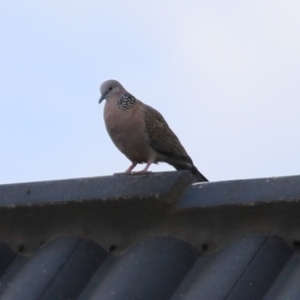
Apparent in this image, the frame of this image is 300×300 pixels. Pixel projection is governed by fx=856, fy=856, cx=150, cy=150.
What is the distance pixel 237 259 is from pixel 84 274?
530 millimetres

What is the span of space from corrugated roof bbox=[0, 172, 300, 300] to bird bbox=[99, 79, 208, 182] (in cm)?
152

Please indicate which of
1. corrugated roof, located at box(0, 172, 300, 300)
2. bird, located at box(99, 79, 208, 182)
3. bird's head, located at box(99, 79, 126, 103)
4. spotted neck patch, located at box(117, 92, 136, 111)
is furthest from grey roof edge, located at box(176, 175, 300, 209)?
bird's head, located at box(99, 79, 126, 103)

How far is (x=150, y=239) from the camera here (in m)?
2.58

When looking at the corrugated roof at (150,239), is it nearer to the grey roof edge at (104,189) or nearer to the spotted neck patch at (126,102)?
the grey roof edge at (104,189)

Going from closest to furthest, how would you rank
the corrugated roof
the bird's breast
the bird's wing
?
the corrugated roof, the bird's breast, the bird's wing

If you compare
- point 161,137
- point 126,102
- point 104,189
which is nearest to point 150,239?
point 104,189

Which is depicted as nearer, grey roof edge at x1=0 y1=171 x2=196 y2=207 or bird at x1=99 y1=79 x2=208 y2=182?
grey roof edge at x1=0 y1=171 x2=196 y2=207

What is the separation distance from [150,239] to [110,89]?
219cm

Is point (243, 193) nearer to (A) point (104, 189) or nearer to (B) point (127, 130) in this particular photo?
(A) point (104, 189)

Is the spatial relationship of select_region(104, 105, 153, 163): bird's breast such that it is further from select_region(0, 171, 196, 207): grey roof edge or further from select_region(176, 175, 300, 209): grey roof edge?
select_region(176, 175, 300, 209): grey roof edge

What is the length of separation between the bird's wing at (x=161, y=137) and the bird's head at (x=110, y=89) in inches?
6.7

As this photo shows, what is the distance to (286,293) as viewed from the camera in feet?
6.94

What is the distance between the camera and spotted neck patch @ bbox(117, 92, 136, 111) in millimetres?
4469

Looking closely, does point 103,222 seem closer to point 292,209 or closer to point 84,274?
point 84,274
